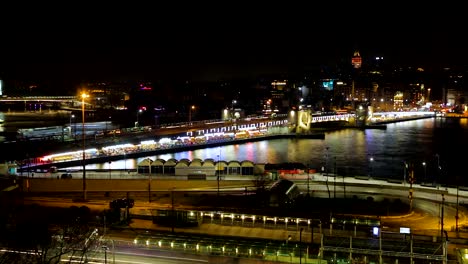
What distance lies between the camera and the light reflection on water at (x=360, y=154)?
448 inches

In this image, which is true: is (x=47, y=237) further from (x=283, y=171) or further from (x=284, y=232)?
(x=283, y=171)

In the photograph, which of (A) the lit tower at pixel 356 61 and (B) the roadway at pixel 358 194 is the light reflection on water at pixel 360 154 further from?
(A) the lit tower at pixel 356 61

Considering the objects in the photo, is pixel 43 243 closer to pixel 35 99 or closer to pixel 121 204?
pixel 121 204

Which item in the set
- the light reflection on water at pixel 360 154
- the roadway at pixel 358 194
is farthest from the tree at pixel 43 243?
the light reflection on water at pixel 360 154

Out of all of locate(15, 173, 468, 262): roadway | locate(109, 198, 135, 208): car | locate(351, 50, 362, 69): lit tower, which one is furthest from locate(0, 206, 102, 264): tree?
locate(351, 50, 362, 69): lit tower

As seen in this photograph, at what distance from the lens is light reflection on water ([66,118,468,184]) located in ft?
37.3

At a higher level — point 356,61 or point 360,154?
point 356,61

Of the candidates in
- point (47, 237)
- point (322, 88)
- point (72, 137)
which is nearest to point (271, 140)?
point (72, 137)

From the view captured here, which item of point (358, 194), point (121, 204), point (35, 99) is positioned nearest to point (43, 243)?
point (121, 204)

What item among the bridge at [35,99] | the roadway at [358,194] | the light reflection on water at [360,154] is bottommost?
the light reflection on water at [360,154]

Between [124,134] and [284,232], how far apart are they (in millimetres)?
11270

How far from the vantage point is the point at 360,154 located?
13961 millimetres

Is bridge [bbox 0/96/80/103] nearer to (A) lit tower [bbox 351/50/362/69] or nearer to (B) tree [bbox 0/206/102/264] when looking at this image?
(B) tree [bbox 0/206/102/264]

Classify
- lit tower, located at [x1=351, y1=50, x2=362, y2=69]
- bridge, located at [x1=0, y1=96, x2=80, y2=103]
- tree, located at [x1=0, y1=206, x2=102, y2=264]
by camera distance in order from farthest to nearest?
1. lit tower, located at [x1=351, y1=50, x2=362, y2=69]
2. bridge, located at [x1=0, y1=96, x2=80, y2=103]
3. tree, located at [x1=0, y1=206, x2=102, y2=264]
